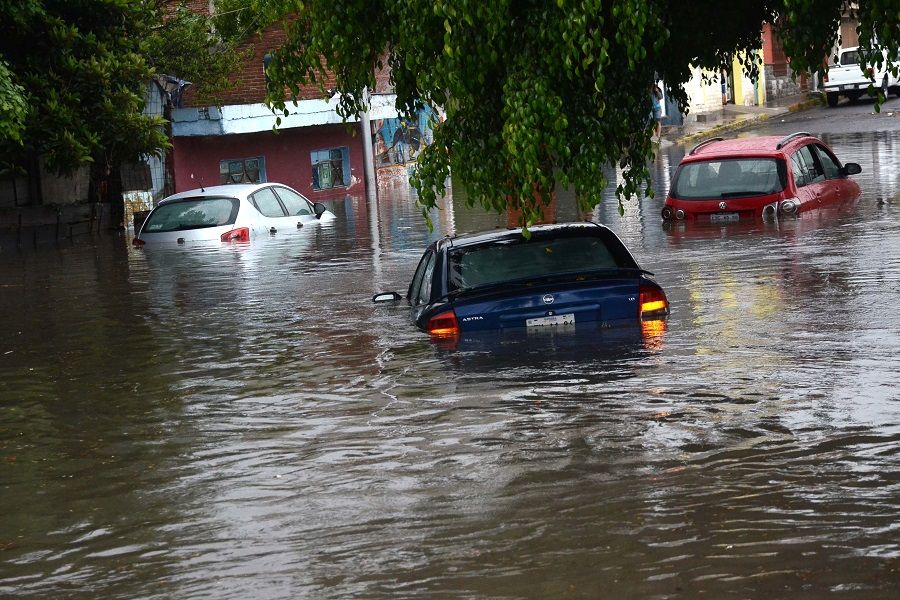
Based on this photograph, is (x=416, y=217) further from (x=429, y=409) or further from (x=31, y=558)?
(x=31, y=558)

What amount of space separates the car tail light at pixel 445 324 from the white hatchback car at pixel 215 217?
11364mm

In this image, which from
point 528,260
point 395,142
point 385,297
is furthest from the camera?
point 395,142

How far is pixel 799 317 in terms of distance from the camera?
12586mm

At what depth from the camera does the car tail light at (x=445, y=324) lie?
10.9m

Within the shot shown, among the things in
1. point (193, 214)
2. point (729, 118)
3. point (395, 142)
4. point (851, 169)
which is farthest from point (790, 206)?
point (729, 118)

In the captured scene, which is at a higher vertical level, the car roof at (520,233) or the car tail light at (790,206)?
the car roof at (520,233)

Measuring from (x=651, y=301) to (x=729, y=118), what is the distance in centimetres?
4618

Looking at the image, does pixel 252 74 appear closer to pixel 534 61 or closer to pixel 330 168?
pixel 330 168

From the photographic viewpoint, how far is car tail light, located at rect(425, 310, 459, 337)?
10.9 m

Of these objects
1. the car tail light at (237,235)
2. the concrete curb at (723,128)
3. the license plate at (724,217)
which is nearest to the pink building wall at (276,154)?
the car tail light at (237,235)

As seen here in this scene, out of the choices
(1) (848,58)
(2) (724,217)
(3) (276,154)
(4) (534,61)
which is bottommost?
(2) (724,217)

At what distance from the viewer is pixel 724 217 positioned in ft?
63.0

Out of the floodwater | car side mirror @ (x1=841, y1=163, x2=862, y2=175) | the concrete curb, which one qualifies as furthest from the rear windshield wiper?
the concrete curb

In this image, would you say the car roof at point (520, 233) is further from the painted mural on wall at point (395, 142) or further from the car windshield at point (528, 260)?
the painted mural on wall at point (395, 142)
